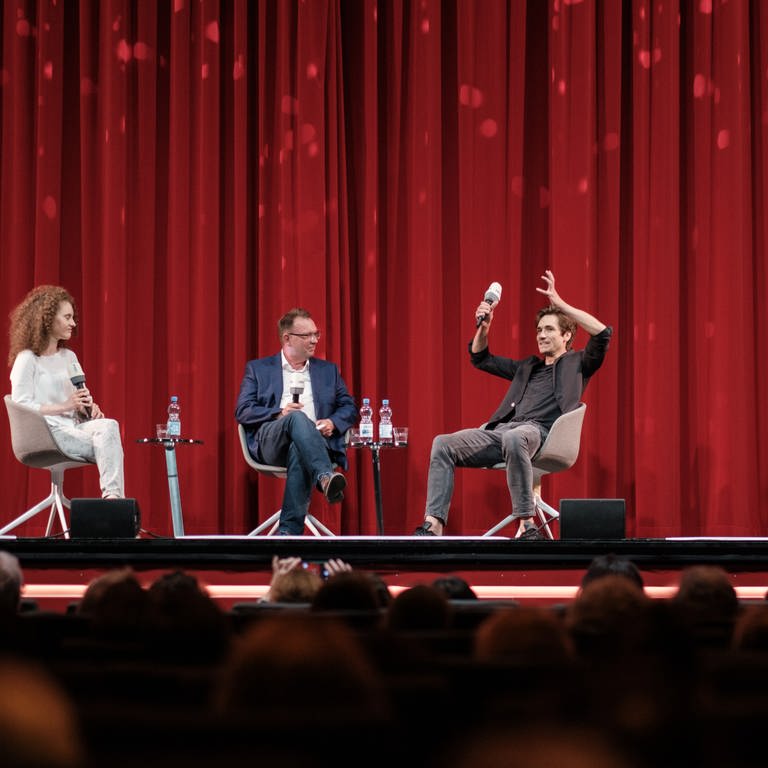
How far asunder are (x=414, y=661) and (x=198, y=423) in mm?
4229

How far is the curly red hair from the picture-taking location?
456cm

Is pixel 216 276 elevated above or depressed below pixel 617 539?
above

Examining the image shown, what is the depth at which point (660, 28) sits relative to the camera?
Answer: 210 inches

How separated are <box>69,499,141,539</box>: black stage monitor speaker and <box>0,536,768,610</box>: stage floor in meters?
0.18

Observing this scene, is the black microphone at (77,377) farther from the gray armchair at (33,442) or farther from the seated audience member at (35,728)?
the seated audience member at (35,728)

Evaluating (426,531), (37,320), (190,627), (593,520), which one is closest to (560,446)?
(426,531)

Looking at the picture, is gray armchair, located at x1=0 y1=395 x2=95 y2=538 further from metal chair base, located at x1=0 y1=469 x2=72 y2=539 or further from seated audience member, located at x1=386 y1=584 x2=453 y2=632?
seated audience member, located at x1=386 y1=584 x2=453 y2=632

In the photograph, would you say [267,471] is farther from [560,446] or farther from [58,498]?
[560,446]

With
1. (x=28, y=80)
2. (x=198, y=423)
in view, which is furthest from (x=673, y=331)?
(x=28, y=80)

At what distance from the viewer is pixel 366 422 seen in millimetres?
5062

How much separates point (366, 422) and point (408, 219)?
1.05 meters

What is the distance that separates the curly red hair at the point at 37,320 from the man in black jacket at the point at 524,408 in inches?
64.5

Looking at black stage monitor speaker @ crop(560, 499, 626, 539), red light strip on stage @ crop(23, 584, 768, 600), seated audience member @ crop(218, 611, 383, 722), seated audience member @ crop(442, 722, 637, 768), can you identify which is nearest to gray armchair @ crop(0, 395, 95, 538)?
red light strip on stage @ crop(23, 584, 768, 600)

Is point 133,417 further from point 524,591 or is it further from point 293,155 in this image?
point 524,591
